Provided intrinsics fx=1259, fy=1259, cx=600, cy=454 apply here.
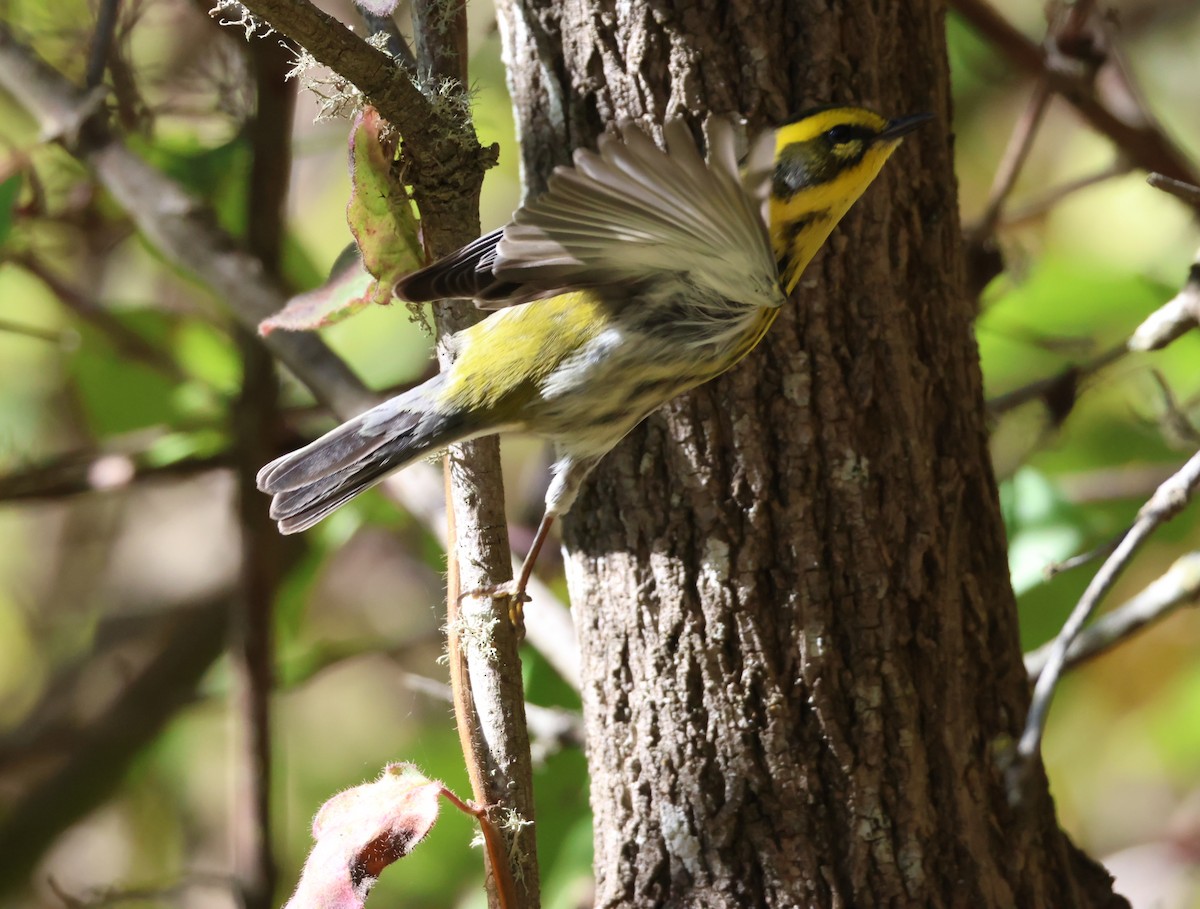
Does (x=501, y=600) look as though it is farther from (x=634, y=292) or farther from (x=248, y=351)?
(x=248, y=351)

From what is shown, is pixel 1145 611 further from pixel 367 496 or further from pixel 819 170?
pixel 367 496

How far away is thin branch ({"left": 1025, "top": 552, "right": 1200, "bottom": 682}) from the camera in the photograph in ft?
4.25

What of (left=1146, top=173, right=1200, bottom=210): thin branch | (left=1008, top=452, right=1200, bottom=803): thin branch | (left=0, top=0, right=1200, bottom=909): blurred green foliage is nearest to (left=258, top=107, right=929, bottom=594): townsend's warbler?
(left=1146, top=173, right=1200, bottom=210): thin branch

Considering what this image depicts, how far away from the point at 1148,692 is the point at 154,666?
213cm

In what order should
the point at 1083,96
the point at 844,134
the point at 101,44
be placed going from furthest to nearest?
the point at 1083,96 < the point at 101,44 < the point at 844,134

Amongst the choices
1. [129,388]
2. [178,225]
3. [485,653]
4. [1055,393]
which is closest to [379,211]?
[485,653]

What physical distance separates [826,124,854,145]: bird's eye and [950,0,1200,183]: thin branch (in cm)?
95

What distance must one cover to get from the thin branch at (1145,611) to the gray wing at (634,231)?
0.56 meters

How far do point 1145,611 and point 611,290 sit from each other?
2.20 feet

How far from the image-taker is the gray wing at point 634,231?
2.85 feet

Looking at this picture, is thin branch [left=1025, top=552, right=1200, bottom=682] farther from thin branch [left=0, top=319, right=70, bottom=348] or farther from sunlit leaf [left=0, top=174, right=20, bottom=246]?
thin branch [left=0, top=319, right=70, bottom=348]

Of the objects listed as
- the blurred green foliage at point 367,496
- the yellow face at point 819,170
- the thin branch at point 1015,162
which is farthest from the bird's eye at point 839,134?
the thin branch at point 1015,162

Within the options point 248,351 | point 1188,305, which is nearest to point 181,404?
point 248,351

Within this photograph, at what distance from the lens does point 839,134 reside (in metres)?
1.05
